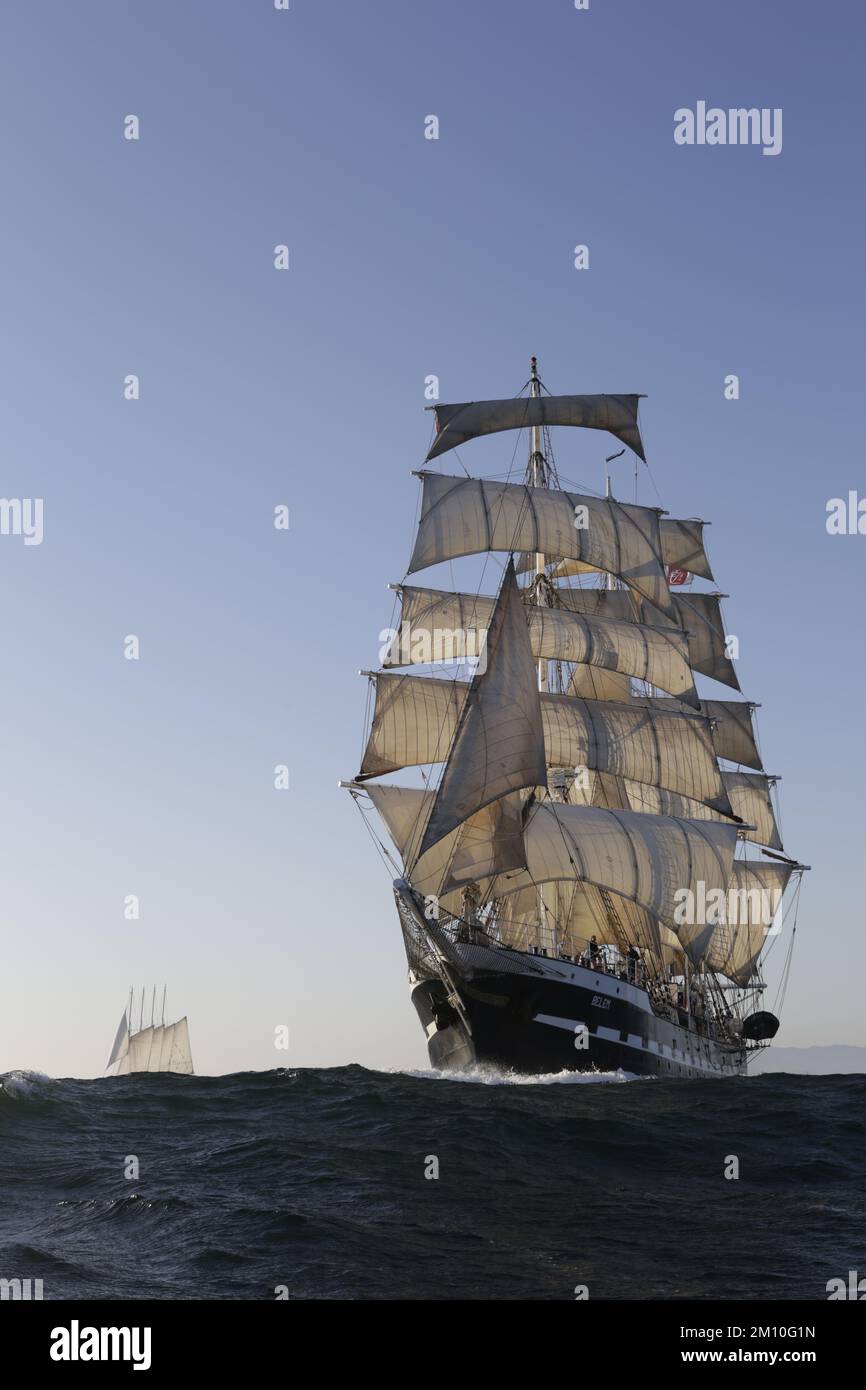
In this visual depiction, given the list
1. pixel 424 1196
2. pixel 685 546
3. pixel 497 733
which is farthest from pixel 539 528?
pixel 424 1196

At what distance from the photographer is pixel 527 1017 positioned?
52.5 metres

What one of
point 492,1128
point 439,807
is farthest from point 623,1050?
point 492,1128

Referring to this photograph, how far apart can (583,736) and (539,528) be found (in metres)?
13.0

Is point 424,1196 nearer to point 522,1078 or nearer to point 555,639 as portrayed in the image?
point 522,1078

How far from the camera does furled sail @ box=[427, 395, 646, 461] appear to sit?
78.5 metres

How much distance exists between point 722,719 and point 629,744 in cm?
2212

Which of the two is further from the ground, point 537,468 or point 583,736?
point 537,468

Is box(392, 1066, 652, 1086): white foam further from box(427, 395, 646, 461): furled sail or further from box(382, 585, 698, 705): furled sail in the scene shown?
box(427, 395, 646, 461): furled sail

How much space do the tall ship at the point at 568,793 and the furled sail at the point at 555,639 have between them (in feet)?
0.45

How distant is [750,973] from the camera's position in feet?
274

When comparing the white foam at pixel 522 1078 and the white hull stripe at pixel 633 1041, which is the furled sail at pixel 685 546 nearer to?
the white hull stripe at pixel 633 1041
